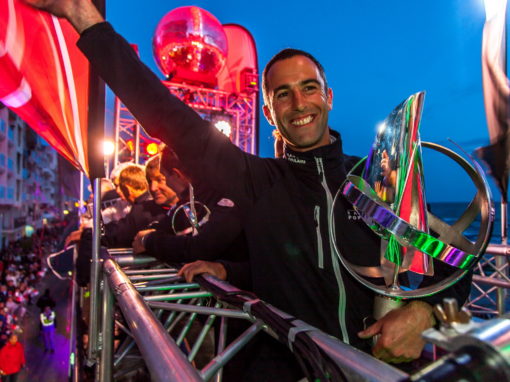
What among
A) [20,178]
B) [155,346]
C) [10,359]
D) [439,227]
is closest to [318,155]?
[439,227]

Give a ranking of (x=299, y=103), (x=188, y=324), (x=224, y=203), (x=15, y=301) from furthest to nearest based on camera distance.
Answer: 1. (x=15, y=301)
2. (x=224, y=203)
3. (x=188, y=324)
4. (x=299, y=103)

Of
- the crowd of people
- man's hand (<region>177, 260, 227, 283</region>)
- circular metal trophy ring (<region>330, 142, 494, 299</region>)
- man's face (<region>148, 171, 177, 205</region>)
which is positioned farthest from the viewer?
the crowd of people

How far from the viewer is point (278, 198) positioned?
146 cm

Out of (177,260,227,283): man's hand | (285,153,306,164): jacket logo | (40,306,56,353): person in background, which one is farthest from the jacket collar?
(40,306,56,353): person in background

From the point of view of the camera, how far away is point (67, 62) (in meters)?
1.89

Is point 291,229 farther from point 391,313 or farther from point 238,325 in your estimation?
point 238,325

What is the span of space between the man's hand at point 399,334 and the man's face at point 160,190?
107 inches

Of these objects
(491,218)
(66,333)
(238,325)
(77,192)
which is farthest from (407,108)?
(66,333)

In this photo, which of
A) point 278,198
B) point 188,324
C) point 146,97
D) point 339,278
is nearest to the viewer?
point 146,97

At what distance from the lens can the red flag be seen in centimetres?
163

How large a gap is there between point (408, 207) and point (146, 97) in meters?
0.91

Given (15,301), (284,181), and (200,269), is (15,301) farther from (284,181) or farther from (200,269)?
(284,181)

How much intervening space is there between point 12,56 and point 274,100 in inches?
50.7

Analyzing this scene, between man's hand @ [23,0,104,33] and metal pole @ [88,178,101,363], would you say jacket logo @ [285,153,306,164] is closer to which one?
man's hand @ [23,0,104,33]
